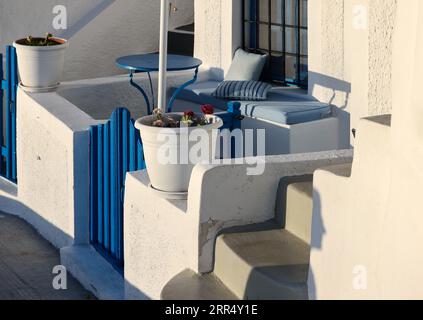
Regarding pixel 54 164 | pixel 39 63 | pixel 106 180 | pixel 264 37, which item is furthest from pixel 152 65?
pixel 106 180

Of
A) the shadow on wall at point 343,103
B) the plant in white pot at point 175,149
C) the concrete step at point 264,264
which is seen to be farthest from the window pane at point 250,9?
the concrete step at point 264,264

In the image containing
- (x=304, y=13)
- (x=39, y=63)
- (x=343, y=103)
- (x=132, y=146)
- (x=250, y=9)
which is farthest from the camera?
(x=250, y=9)

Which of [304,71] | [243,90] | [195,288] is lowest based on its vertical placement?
[195,288]

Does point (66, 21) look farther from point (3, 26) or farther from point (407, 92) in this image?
point (407, 92)

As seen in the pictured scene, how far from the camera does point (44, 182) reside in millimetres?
11547

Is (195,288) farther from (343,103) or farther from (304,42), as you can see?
(304,42)

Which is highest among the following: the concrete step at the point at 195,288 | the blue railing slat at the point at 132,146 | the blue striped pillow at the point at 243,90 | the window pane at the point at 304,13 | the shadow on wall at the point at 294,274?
the window pane at the point at 304,13

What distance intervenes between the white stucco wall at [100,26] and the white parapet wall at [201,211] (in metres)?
6.35

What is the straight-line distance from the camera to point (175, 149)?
8.62 m

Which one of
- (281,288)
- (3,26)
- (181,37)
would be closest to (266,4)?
(181,37)

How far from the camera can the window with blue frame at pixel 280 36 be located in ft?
41.4

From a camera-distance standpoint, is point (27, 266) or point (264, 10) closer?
point (27, 266)

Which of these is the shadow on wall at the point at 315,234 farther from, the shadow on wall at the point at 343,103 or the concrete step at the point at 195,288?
the shadow on wall at the point at 343,103

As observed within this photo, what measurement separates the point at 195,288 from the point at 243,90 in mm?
4509
